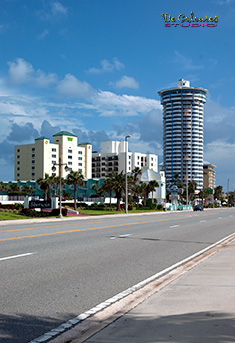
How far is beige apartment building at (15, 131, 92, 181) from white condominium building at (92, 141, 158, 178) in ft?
29.6

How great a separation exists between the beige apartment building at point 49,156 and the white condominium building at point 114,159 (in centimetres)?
902

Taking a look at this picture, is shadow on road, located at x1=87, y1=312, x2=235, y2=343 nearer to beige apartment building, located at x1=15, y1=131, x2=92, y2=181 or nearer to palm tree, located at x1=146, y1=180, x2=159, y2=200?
palm tree, located at x1=146, y1=180, x2=159, y2=200

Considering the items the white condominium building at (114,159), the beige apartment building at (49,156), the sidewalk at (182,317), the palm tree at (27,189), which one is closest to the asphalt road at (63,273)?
the sidewalk at (182,317)

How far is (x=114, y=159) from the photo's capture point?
185375 mm

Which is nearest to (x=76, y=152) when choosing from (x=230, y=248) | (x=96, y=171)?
(x=96, y=171)

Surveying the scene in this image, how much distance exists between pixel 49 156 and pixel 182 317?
16456cm

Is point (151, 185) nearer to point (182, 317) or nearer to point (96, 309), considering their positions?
point (96, 309)

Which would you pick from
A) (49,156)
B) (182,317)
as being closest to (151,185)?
(49,156)

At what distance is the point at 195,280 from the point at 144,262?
11.0 ft

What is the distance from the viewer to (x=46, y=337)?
5.88 meters

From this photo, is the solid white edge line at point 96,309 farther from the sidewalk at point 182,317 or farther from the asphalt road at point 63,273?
the sidewalk at point 182,317

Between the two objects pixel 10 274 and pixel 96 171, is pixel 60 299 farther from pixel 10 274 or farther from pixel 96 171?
pixel 96 171

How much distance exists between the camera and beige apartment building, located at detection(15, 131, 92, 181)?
16775cm

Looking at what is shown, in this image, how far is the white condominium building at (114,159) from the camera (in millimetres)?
183625
